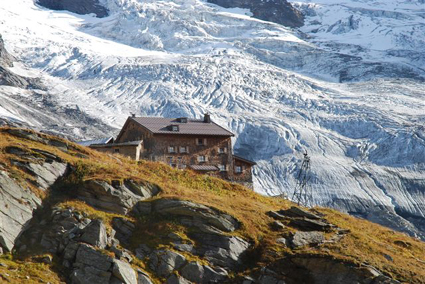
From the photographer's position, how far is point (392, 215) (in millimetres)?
141875

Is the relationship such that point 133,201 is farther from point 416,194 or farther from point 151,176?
point 416,194

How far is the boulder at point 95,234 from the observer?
1118 inches

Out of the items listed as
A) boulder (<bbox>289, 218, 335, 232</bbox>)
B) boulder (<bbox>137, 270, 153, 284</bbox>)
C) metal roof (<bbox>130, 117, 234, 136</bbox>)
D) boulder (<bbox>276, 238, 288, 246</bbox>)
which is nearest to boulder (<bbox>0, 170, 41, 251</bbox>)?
boulder (<bbox>137, 270, 153, 284</bbox>)

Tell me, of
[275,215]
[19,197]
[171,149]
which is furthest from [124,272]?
[171,149]

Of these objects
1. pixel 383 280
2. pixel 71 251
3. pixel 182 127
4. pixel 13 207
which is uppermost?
pixel 13 207

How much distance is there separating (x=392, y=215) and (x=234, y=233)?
11634 centimetres

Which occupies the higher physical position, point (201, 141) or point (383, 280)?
point (383, 280)

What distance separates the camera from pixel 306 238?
108 ft

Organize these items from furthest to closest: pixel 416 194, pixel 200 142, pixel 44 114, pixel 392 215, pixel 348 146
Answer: pixel 44 114, pixel 348 146, pixel 416 194, pixel 392 215, pixel 200 142

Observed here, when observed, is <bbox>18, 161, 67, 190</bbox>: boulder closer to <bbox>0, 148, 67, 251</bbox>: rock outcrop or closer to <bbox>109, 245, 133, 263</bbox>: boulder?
<bbox>0, 148, 67, 251</bbox>: rock outcrop

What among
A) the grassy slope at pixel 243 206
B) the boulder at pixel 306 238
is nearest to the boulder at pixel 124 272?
the grassy slope at pixel 243 206

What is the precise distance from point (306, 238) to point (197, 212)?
18.9 feet

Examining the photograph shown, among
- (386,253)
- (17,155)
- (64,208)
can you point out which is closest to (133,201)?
(64,208)

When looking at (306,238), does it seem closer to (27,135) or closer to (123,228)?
(123,228)
